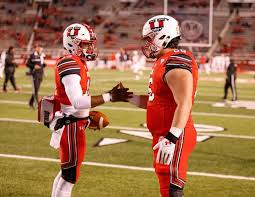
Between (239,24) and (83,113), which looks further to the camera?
(239,24)

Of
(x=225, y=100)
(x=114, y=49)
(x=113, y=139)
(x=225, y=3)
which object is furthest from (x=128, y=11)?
(x=113, y=139)

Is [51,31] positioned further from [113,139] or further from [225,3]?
[113,139]

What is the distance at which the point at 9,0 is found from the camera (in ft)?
190

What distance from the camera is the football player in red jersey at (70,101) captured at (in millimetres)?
5516

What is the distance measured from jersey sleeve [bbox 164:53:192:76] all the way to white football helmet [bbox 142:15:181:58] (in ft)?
0.64

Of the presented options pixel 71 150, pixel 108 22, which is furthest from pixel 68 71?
pixel 108 22

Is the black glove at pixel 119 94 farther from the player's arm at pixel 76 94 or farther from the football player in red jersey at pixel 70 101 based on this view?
the player's arm at pixel 76 94


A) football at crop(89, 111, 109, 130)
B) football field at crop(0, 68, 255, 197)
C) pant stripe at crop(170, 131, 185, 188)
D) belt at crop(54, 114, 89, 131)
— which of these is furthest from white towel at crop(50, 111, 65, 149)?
football field at crop(0, 68, 255, 197)

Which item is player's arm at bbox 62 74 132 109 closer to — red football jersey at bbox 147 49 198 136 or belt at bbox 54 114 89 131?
Result: belt at bbox 54 114 89 131

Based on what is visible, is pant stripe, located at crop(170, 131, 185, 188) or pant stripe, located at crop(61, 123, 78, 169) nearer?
pant stripe, located at crop(170, 131, 185, 188)

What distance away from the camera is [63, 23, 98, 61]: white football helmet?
5641mm

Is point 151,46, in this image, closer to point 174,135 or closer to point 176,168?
point 174,135

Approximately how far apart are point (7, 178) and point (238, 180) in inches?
118

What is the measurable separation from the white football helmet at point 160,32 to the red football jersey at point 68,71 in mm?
733
